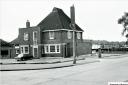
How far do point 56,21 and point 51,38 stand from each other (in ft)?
13.4

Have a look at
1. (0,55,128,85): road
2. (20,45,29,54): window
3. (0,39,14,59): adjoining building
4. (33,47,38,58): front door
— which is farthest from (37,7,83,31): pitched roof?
(0,55,128,85): road

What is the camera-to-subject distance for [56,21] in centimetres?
5359

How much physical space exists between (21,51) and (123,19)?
24870 millimetres

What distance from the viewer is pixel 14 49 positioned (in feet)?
197

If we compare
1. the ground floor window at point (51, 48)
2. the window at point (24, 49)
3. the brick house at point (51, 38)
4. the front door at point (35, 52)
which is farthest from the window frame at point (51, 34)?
the window at point (24, 49)

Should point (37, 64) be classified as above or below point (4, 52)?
below

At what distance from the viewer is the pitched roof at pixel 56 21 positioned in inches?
2068

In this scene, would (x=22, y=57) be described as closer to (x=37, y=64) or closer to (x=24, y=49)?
(x=24, y=49)

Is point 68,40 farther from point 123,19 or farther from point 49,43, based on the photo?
point 123,19

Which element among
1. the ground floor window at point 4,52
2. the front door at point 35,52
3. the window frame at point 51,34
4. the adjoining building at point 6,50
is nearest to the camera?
the window frame at point 51,34

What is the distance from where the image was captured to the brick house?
169 ft

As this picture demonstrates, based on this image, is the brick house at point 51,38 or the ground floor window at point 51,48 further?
the brick house at point 51,38

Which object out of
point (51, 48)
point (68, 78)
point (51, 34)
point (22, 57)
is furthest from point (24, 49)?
point (68, 78)

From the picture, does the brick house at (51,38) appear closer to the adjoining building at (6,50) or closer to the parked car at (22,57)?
the adjoining building at (6,50)
